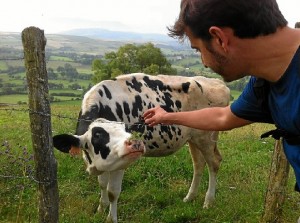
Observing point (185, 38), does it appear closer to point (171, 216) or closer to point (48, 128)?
point (48, 128)

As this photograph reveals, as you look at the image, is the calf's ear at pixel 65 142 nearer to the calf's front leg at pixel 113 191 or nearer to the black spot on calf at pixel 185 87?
the calf's front leg at pixel 113 191

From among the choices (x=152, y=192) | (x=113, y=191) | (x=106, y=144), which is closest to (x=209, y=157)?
(x=152, y=192)

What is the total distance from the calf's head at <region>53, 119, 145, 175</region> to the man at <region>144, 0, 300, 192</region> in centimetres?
225

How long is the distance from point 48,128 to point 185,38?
2052mm

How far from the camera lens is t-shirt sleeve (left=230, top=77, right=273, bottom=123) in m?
2.22

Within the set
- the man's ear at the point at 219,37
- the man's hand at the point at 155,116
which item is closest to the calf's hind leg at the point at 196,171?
the man's hand at the point at 155,116

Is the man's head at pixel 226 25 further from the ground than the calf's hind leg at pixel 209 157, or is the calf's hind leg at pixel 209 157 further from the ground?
the man's head at pixel 226 25

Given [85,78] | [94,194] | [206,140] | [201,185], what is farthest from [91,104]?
[85,78]

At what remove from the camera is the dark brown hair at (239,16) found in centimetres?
175

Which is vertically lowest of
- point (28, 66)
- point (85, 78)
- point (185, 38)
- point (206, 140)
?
point (85, 78)

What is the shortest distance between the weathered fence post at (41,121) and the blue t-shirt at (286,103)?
6.67 feet

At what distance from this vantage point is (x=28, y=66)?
3.52m

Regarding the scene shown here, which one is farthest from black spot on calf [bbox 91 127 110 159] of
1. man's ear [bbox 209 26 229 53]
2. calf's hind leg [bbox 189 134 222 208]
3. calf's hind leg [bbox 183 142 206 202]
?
man's ear [bbox 209 26 229 53]

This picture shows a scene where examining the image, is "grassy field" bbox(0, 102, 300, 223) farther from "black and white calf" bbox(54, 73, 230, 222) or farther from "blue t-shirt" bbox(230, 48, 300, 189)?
"blue t-shirt" bbox(230, 48, 300, 189)
